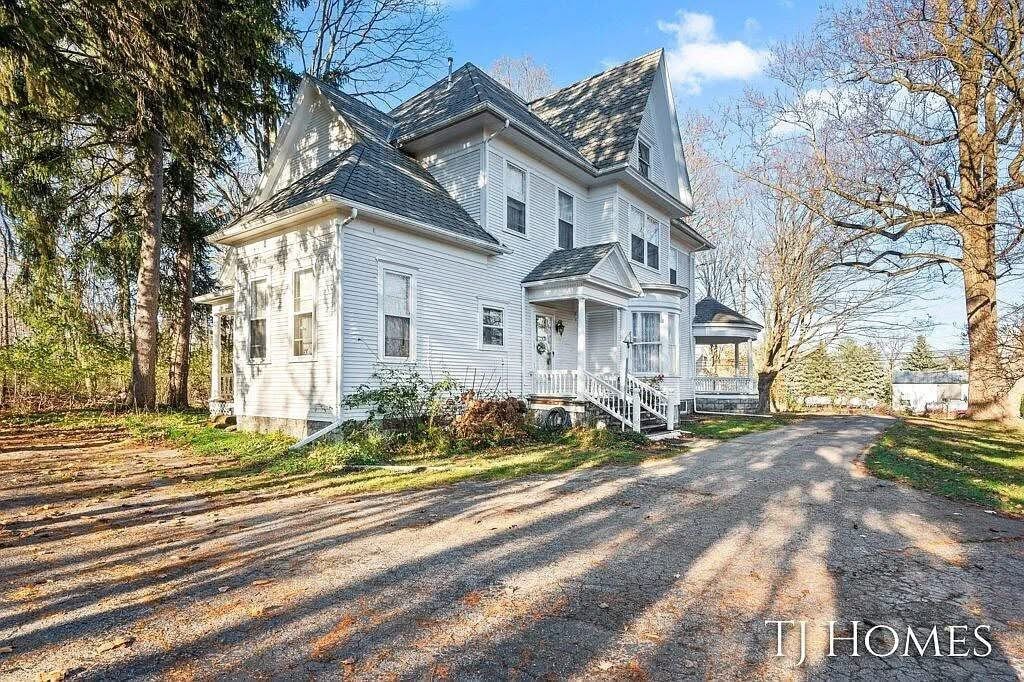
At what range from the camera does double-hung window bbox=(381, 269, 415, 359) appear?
10.6m

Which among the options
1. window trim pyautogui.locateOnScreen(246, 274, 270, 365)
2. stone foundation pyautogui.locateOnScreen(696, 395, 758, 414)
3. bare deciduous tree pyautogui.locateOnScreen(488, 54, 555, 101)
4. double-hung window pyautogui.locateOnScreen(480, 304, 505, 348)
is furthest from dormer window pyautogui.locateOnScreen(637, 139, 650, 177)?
bare deciduous tree pyautogui.locateOnScreen(488, 54, 555, 101)

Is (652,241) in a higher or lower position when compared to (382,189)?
higher

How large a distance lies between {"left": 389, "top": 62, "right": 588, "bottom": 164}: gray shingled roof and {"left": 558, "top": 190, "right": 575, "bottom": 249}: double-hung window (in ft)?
3.80

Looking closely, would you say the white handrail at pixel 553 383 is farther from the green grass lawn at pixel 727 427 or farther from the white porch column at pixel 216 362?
the white porch column at pixel 216 362

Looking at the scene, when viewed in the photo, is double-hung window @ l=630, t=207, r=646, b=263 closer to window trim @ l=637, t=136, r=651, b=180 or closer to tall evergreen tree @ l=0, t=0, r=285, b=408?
window trim @ l=637, t=136, r=651, b=180

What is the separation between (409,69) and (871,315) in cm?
2162

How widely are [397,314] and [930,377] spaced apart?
208 ft

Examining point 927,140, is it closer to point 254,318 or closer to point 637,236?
point 637,236

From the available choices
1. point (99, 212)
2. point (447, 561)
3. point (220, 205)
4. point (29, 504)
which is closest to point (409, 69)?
point (220, 205)

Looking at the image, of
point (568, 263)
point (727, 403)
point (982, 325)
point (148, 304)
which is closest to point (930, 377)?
point (727, 403)

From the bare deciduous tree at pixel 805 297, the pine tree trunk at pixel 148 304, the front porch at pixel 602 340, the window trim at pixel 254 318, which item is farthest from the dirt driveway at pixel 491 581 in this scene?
the bare deciduous tree at pixel 805 297

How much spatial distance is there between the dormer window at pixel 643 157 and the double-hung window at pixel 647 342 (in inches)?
176

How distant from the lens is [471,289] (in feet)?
40.3

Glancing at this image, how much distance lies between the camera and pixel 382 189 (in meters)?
10.7
